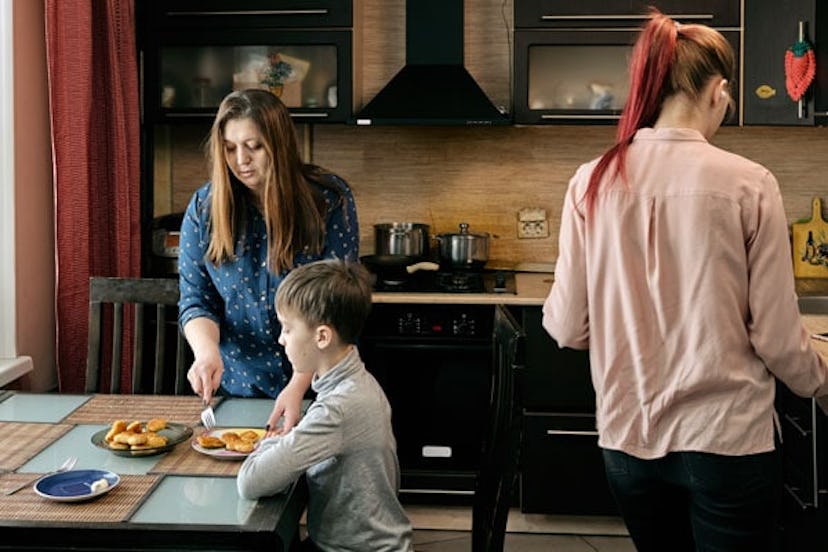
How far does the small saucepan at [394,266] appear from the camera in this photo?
396cm

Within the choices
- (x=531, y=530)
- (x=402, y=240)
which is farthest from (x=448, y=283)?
(x=531, y=530)

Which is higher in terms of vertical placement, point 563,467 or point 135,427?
point 135,427

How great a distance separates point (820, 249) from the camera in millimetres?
4094

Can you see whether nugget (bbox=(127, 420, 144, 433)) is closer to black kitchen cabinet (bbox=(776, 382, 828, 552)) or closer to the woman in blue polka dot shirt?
the woman in blue polka dot shirt

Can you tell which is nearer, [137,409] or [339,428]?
[339,428]

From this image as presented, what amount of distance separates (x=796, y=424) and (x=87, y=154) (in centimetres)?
222

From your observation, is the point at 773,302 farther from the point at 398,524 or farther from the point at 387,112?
the point at 387,112

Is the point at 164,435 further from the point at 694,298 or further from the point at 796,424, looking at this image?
the point at 796,424

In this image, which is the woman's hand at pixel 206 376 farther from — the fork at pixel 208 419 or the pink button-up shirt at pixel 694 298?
the pink button-up shirt at pixel 694 298

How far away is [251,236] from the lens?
2580mm

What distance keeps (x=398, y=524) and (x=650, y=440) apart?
0.48m

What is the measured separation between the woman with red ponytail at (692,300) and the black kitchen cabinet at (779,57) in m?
1.97

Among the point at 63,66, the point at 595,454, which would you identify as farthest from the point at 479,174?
the point at 63,66

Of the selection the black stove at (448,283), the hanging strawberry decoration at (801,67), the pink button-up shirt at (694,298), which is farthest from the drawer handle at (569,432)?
the pink button-up shirt at (694,298)
